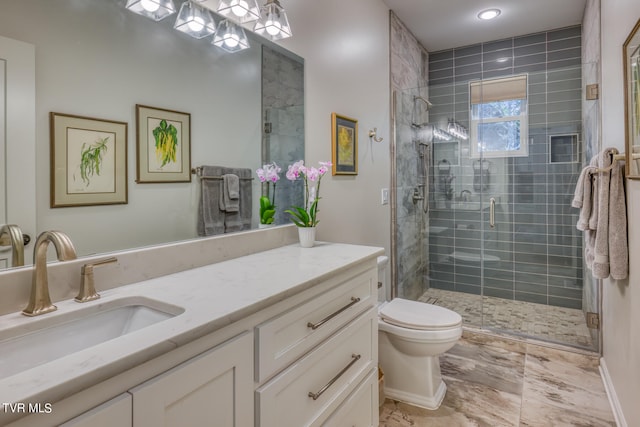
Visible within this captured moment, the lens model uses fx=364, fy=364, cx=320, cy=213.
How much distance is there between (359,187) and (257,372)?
172cm

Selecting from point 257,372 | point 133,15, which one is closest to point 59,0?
point 133,15

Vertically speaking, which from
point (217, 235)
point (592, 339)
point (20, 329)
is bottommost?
point (592, 339)

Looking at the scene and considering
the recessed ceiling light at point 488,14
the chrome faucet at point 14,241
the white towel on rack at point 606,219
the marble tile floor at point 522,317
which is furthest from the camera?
the recessed ceiling light at point 488,14

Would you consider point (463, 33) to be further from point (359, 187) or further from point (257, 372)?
point (257, 372)

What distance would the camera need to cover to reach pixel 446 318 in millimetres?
1993

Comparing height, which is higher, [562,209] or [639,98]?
[639,98]

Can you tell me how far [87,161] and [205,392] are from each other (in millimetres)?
763

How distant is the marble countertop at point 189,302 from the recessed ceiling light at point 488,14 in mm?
2629

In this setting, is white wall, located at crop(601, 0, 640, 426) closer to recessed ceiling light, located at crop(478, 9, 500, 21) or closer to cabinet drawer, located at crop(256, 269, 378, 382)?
recessed ceiling light, located at crop(478, 9, 500, 21)

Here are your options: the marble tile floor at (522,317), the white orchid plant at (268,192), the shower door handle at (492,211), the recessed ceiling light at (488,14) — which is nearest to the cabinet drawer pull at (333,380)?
the white orchid plant at (268,192)

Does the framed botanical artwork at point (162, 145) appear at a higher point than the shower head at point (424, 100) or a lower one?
lower

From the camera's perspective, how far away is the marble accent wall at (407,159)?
3092 millimetres

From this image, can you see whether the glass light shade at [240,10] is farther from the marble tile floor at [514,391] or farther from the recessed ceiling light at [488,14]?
the recessed ceiling light at [488,14]

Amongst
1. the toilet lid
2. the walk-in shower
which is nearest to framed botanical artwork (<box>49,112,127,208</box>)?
the toilet lid
